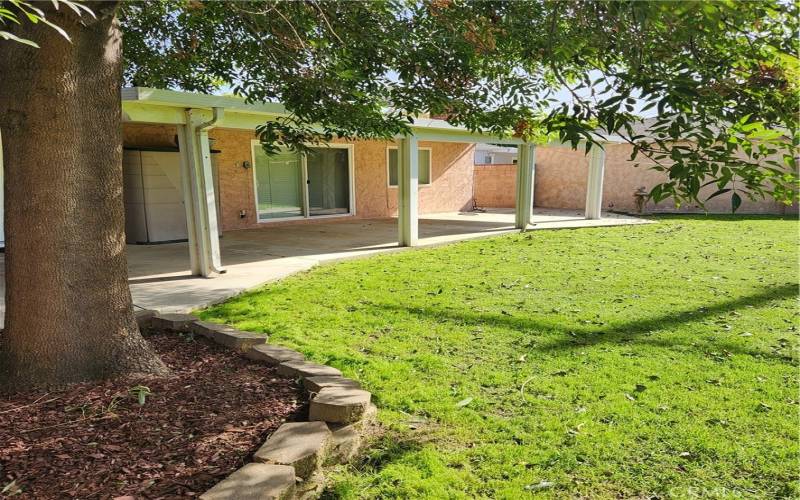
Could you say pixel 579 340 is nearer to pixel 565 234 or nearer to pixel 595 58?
pixel 595 58

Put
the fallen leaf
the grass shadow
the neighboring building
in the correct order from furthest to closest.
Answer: the neighboring building → the grass shadow → the fallen leaf

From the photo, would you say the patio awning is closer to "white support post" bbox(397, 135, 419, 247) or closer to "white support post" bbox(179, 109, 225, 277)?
"white support post" bbox(179, 109, 225, 277)

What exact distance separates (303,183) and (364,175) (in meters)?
2.07

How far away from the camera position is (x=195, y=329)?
4.14 metres

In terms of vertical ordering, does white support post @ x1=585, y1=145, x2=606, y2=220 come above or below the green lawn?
above

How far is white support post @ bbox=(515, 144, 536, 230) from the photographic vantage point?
1241cm

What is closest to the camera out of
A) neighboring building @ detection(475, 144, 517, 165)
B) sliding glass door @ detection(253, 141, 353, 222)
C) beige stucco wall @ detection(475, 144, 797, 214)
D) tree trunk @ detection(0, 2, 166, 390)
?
tree trunk @ detection(0, 2, 166, 390)

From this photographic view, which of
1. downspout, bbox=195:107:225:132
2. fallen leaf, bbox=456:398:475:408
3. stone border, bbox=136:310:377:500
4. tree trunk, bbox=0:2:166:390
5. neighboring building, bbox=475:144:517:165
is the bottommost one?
fallen leaf, bbox=456:398:475:408

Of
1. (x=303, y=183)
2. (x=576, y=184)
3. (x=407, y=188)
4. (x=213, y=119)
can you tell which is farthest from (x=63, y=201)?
(x=576, y=184)

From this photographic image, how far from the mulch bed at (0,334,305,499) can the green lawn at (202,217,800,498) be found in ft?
1.95

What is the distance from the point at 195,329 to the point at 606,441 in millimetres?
3086

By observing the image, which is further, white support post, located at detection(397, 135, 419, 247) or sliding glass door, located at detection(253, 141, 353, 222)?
sliding glass door, located at detection(253, 141, 353, 222)

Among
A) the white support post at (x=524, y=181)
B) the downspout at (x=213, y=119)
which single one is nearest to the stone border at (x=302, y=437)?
the downspout at (x=213, y=119)

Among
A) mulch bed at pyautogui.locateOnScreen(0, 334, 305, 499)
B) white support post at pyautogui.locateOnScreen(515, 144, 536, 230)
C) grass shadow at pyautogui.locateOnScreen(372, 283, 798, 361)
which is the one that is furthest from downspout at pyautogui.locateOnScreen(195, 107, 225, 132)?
white support post at pyautogui.locateOnScreen(515, 144, 536, 230)
